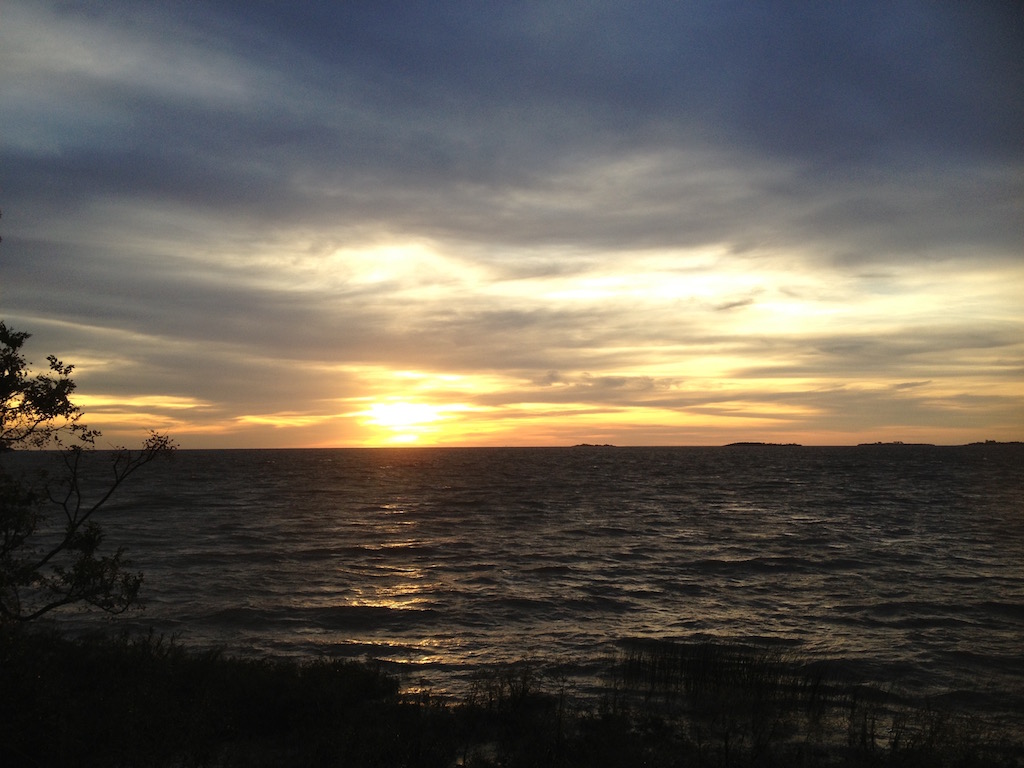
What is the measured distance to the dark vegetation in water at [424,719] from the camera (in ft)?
36.0

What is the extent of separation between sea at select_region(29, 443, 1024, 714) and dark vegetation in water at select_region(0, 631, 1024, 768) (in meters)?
2.06

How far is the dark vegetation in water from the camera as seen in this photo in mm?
10969

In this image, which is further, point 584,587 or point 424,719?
point 584,587

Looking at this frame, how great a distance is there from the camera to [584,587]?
29031 mm

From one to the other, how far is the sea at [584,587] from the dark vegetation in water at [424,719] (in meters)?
2.06

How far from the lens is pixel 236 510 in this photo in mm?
64062

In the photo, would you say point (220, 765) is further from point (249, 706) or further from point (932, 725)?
point (932, 725)

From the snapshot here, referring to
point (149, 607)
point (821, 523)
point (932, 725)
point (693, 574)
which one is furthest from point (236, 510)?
point (932, 725)

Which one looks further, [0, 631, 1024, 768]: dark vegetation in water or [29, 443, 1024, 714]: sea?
[29, 443, 1024, 714]: sea

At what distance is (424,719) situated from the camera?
13.1 meters

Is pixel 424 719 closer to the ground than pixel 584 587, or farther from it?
farther from it

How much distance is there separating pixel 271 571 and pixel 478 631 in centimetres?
1472

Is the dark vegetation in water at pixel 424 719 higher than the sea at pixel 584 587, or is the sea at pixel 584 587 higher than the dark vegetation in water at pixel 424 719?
the dark vegetation in water at pixel 424 719

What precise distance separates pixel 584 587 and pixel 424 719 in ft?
55.4
